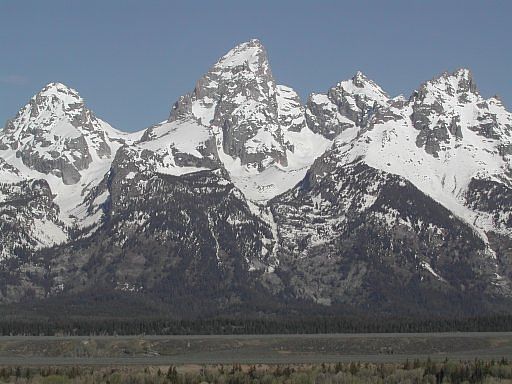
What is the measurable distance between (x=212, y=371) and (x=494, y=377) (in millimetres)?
45316

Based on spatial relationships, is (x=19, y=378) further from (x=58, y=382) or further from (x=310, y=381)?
(x=310, y=381)

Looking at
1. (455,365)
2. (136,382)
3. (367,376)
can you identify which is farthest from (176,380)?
(455,365)

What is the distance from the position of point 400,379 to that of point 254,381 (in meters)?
20.2

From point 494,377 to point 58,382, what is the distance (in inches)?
2396

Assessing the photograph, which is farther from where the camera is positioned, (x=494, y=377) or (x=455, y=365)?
(x=455, y=365)

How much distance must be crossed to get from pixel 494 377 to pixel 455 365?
1443 cm

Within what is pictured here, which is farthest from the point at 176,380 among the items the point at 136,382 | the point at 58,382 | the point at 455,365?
the point at 455,365

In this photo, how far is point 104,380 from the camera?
162 metres

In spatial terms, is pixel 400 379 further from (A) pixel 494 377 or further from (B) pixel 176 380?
(B) pixel 176 380

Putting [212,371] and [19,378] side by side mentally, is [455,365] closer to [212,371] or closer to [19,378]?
[212,371]

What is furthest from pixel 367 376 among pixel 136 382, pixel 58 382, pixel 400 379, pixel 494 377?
pixel 58 382

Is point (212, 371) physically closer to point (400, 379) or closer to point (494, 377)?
point (400, 379)

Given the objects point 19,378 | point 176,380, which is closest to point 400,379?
point 176,380

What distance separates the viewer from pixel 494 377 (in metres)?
159
